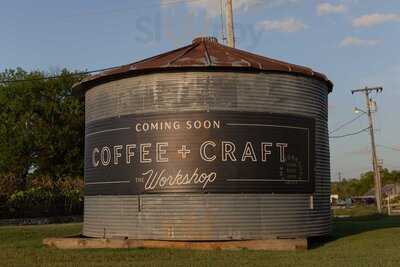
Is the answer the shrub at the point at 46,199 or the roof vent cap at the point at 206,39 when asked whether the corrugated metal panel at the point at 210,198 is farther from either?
the shrub at the point at 46,199

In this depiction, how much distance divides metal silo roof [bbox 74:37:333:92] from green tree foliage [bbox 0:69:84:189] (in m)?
25.3

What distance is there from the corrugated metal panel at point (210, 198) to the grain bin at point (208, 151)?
3 cm

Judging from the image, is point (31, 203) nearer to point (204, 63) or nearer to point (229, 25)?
point (229, 25)

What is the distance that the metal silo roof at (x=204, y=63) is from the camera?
18.1 metres

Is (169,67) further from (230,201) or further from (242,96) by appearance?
(230,201)

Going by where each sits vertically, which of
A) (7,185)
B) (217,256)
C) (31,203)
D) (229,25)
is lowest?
(217,256)

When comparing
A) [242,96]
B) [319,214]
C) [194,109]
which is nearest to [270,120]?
[242,96]

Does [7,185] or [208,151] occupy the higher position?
[7,185]

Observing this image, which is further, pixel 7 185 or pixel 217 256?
pixel 7 185

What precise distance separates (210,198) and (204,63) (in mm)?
3900

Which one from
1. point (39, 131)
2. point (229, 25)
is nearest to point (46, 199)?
point (39, 131)

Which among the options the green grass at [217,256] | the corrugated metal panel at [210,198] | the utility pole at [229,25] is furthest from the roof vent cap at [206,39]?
the utility pole at [229,25]

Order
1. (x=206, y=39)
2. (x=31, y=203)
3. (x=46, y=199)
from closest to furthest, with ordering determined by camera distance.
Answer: (x=206, y=39)
(x=31, y=203)
(x=46, y=199)

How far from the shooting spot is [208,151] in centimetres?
1783
